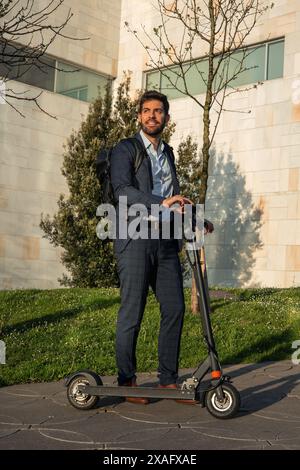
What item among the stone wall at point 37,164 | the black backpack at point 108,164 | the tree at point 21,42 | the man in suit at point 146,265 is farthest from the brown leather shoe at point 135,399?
the stone wall at point 37,164

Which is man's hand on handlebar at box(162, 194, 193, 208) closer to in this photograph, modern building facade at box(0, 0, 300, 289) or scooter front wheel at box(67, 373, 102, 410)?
scooter front wheel at box(67, 373, 102, 410)

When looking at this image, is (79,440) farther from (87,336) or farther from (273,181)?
(273,181)

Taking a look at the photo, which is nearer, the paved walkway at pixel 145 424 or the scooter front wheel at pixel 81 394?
the paved walkway at pixel 145 424

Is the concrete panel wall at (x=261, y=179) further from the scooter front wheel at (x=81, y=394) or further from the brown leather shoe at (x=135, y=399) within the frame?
the scooter front wheel at (x=81, y=394)

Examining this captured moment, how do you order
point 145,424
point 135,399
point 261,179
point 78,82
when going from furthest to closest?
point 78,82
point 261,179
point 135,399
point 145,424

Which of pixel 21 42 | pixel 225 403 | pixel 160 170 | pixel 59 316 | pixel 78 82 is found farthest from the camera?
pixel 78 82

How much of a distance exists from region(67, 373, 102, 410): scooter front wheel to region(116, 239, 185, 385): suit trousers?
25 cm

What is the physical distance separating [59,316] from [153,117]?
4.44 m

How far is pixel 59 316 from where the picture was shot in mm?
8344

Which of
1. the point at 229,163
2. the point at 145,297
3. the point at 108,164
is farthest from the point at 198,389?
the point at 229,163

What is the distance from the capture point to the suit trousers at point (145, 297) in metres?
4.41

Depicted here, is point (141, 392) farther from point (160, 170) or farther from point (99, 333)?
point (99, 333)
